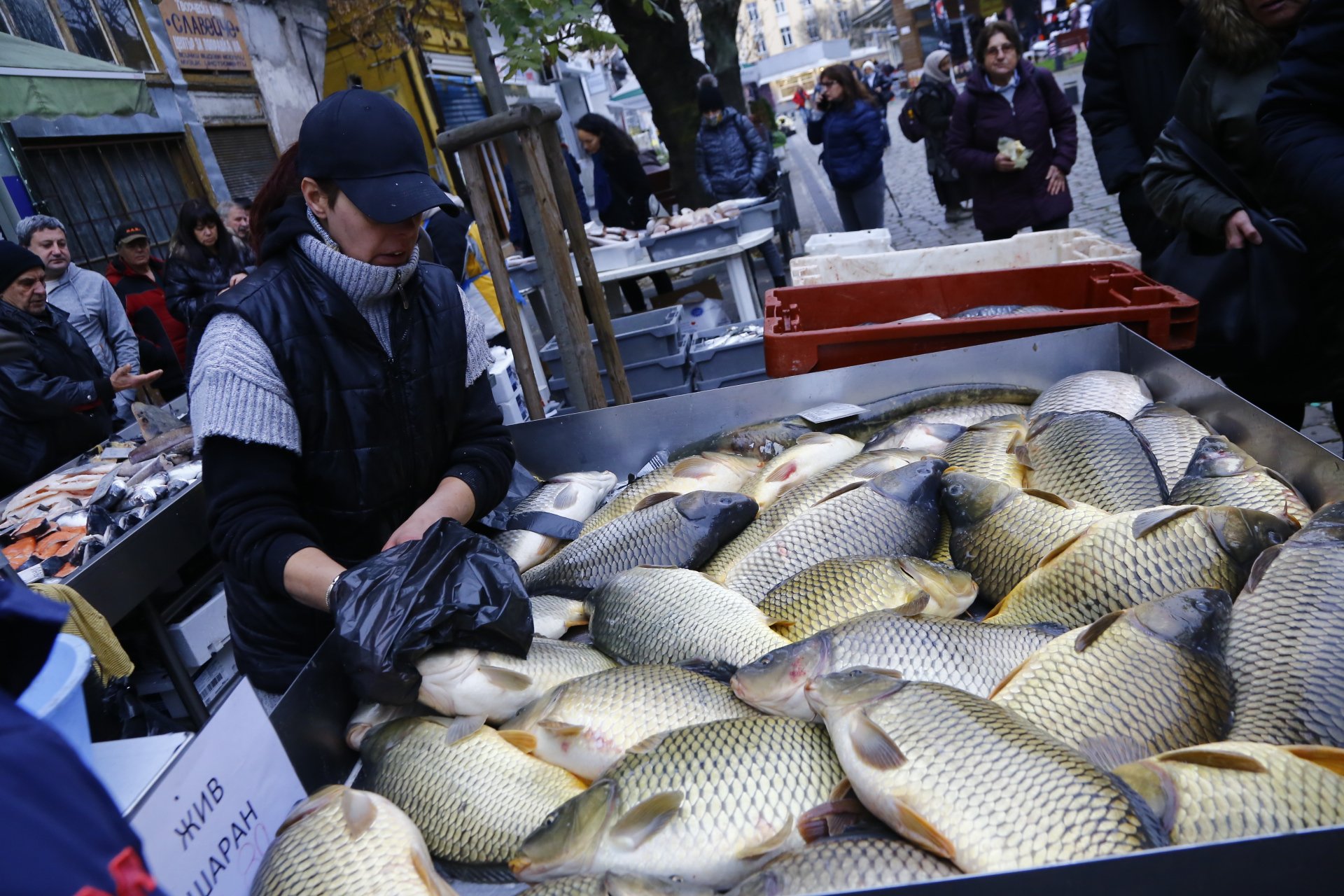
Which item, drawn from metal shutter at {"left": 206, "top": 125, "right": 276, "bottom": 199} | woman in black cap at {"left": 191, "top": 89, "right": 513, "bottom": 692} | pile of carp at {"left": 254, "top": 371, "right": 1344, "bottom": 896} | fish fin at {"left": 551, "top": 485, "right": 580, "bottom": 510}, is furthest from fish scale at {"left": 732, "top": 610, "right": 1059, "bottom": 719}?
metal shutter at {"left": 206, "top": 125, "right": 276, "bottom": 199}

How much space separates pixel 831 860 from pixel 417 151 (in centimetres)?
172

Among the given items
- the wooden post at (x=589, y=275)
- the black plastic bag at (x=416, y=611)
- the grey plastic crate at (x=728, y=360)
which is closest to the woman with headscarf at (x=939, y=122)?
the grey plastic crate at (x=728, y=360)

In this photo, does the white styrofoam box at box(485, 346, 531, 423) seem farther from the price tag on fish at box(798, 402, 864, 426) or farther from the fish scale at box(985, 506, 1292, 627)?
the fish scale at box(985, 506, 1292, 627)

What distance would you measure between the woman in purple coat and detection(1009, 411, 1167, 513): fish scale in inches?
182

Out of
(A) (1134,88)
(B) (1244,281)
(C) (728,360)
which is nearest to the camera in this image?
(B) (1244,281)

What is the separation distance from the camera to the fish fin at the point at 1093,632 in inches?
60.6

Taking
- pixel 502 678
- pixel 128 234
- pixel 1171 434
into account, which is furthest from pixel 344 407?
pixel 128 234

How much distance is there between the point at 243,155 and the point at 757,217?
7.97 metres

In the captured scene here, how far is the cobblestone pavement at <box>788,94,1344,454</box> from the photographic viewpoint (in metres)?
4.69

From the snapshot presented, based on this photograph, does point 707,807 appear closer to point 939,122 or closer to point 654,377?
point 654,377

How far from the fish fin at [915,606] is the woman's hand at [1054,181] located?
5623 millimetres

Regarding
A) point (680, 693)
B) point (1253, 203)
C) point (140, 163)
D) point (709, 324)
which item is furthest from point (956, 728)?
point (140, 163)

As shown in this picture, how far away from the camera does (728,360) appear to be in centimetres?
479

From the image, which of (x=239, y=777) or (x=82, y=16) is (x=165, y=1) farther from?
(x=239, y=777)
